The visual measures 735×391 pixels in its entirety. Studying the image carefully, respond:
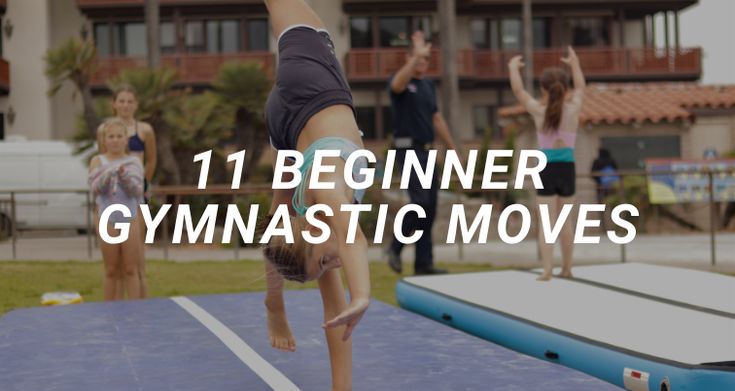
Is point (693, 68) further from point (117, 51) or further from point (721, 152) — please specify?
point (117, 51)

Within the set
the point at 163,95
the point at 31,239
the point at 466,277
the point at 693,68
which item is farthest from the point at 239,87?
the point at 693,68

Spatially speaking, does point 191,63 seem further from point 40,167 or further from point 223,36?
point 40,167

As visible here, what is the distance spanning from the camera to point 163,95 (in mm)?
17953

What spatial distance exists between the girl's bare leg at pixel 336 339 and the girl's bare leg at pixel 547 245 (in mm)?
4085

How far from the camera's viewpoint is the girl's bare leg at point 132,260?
278 inches

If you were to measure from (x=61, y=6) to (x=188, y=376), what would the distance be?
29.8 meters

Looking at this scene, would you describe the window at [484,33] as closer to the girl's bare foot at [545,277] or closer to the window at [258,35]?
the window at [258,35]

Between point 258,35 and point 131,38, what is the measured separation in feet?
13.8

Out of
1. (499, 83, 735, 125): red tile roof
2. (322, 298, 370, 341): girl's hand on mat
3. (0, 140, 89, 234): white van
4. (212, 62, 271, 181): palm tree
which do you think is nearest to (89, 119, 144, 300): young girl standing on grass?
(322, 298, 370, 341): girl's hand on mat

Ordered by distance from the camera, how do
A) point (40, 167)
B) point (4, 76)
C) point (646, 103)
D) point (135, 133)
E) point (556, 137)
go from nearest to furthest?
point (135, 133) → point (556, 137) → point (40, 167) → point (646, 103) → point (4, 76)

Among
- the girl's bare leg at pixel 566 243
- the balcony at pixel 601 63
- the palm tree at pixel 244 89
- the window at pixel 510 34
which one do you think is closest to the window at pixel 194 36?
the balcony at pixel 601 63

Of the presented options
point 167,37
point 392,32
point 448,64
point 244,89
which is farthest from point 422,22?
point 244,89

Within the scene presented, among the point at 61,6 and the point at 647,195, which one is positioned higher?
the point at 61,6

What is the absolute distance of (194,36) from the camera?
32.6 meters
